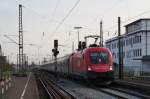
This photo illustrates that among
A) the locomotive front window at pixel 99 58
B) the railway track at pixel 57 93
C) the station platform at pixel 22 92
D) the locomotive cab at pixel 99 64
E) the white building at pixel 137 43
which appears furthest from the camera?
the white building at pixel 137 43

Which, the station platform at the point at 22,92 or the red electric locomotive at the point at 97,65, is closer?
the station platform at the point at 22,92

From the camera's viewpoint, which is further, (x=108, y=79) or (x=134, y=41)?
(x=134, y=41)

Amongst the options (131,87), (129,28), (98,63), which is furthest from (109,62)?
(129,28)

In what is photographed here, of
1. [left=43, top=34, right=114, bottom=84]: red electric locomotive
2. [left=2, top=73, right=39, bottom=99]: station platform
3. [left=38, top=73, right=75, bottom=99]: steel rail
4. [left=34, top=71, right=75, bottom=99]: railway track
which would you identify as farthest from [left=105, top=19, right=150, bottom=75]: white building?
[left=34, top=71, right=75, bottom=99]: railway track

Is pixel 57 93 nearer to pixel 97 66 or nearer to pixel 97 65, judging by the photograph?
pixel 97 66

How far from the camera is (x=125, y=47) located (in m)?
102

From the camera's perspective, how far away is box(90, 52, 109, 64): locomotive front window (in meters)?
32.4

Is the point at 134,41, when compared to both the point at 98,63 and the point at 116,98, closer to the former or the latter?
the point at 98,63

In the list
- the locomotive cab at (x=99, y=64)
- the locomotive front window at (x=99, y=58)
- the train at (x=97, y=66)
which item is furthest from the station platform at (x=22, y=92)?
the locomotive front window at (x=99, y=58)

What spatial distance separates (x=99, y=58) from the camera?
32594 mm

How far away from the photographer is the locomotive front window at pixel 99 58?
106ft

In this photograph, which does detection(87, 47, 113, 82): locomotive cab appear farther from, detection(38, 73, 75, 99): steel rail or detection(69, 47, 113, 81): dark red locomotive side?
detection(38, 73, 75, 99): steel rail

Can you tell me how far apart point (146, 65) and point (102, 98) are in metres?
57.5

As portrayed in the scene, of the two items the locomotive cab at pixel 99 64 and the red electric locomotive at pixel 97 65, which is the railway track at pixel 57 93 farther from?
the locomotive cab at pixel 99 64
